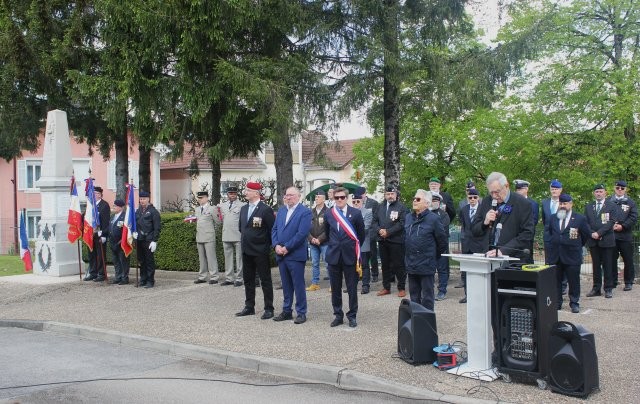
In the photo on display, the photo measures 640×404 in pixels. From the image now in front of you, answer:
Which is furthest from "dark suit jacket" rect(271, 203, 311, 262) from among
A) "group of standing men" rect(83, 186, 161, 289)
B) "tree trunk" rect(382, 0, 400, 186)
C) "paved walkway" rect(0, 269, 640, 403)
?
"tree trunk" rect(382, 0, 400, 186)

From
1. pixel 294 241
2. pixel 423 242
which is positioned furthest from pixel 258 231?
pixel 423 242

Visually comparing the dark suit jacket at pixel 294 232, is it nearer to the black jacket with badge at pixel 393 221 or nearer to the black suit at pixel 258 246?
the black suit at pixel 258 246

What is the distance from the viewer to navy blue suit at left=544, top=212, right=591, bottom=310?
9.84m

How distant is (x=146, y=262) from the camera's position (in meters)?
13.4

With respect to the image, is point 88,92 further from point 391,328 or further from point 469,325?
point 469,325

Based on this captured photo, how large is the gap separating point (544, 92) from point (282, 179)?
14089 millimetres

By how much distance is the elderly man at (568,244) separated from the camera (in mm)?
9828

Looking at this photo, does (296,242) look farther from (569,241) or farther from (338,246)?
(569,241)

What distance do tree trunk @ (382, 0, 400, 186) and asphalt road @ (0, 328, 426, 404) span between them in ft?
25.4

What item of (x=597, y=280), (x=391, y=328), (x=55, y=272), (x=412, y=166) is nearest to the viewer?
(x=391, y=328)

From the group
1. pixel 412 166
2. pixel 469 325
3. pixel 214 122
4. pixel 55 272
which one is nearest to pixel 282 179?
pixel 214 122

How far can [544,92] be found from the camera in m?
24.3

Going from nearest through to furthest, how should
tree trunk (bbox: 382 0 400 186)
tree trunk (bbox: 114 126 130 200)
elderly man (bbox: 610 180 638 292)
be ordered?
elderly man (bbox: 610 180 638 292) → tree trunk (bbox: 382 0 400 186) → tree trunk (bbox: 114 126 130 200)

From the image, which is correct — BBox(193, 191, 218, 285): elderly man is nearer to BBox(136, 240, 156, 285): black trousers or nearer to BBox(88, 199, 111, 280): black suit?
BBox(136, 240, 156, 285): black trousers
